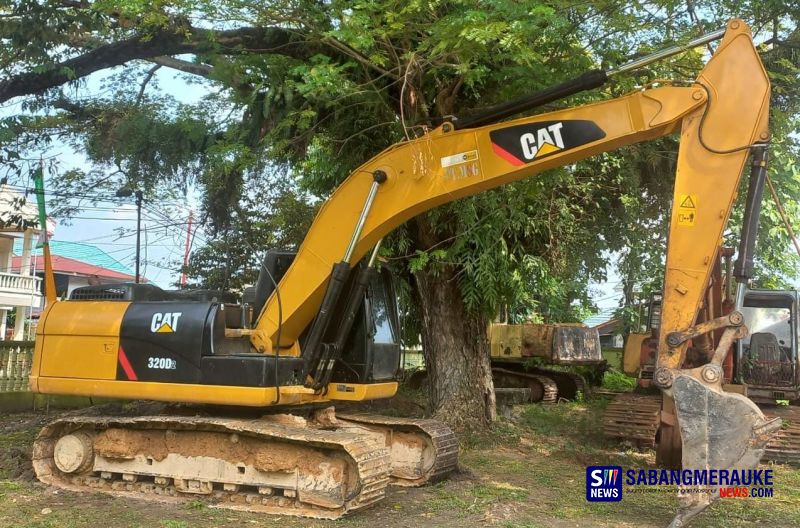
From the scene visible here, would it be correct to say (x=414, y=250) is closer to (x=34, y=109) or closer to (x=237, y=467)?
(x=237, y=467)

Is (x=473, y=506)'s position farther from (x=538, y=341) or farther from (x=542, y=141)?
(x=538, y=341)

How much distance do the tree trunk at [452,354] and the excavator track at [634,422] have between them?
1655 mm

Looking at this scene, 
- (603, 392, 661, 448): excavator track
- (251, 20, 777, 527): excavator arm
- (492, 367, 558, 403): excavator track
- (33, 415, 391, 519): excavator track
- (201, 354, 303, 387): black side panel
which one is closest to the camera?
(251, 20, 777, 527): excavator arm

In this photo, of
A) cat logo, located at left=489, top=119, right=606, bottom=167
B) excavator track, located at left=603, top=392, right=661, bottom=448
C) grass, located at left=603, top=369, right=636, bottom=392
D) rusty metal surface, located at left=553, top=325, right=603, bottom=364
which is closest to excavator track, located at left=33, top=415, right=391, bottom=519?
cat logo, located at left=489, top=119, right=606, bottom=167

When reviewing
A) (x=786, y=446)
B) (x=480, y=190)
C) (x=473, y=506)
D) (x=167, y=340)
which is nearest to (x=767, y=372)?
(x=786, y=446)

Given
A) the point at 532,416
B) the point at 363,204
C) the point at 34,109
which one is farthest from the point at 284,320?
the point at 532,416

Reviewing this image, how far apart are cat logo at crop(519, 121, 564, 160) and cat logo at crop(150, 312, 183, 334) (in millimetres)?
3419

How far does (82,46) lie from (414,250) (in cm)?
497

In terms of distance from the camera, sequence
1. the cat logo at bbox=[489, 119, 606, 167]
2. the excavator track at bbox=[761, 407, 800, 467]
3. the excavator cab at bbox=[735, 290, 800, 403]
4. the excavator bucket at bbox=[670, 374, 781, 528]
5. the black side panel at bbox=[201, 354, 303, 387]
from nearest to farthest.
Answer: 1. the excavator bucket at bbox=[670, 374, 781, 528]
2. the cat logo at bbox=[489, 119, 606, 167]
3. the black side panel at bbox=[201, 354, 303, 387]
4. the excavator track at bbox=[761, 407, 800, 467]
5. the excavator cab at bbox=[735, 290, 800, 403]

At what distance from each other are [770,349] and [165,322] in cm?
914

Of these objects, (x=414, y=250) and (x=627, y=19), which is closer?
(x=627, y=19)

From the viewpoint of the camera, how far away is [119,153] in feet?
33.6

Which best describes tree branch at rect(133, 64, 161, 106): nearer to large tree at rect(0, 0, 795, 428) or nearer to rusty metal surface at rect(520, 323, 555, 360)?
large tree at rect(0, 0, 795, 428)

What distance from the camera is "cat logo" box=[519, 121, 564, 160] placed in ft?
19.3
